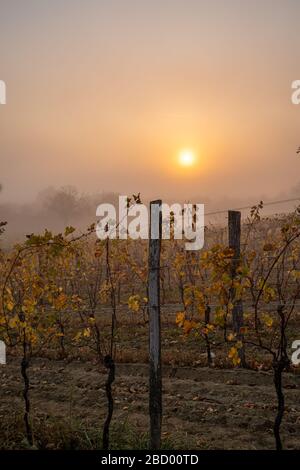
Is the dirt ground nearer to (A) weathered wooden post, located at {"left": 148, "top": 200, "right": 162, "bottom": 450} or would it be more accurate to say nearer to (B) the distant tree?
(A) weathered wooden post, located at {"left": 148, "top": 200, "right": 162, "bottom": 450}

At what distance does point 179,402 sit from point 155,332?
7.80 feet

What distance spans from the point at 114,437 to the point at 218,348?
196 inches

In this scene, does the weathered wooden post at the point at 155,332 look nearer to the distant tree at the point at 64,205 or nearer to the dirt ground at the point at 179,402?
the dirt ground at the point at 179,402

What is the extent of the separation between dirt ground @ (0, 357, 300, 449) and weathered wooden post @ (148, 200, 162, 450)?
39 cm

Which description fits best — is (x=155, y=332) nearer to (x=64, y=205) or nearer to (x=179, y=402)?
(x=179, y=402)

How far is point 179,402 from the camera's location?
7285 millimetres

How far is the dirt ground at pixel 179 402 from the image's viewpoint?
602cm

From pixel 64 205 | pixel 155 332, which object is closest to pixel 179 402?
pixel 155 332

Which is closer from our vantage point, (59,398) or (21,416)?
(21,416)

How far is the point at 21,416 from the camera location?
6.39 metres
